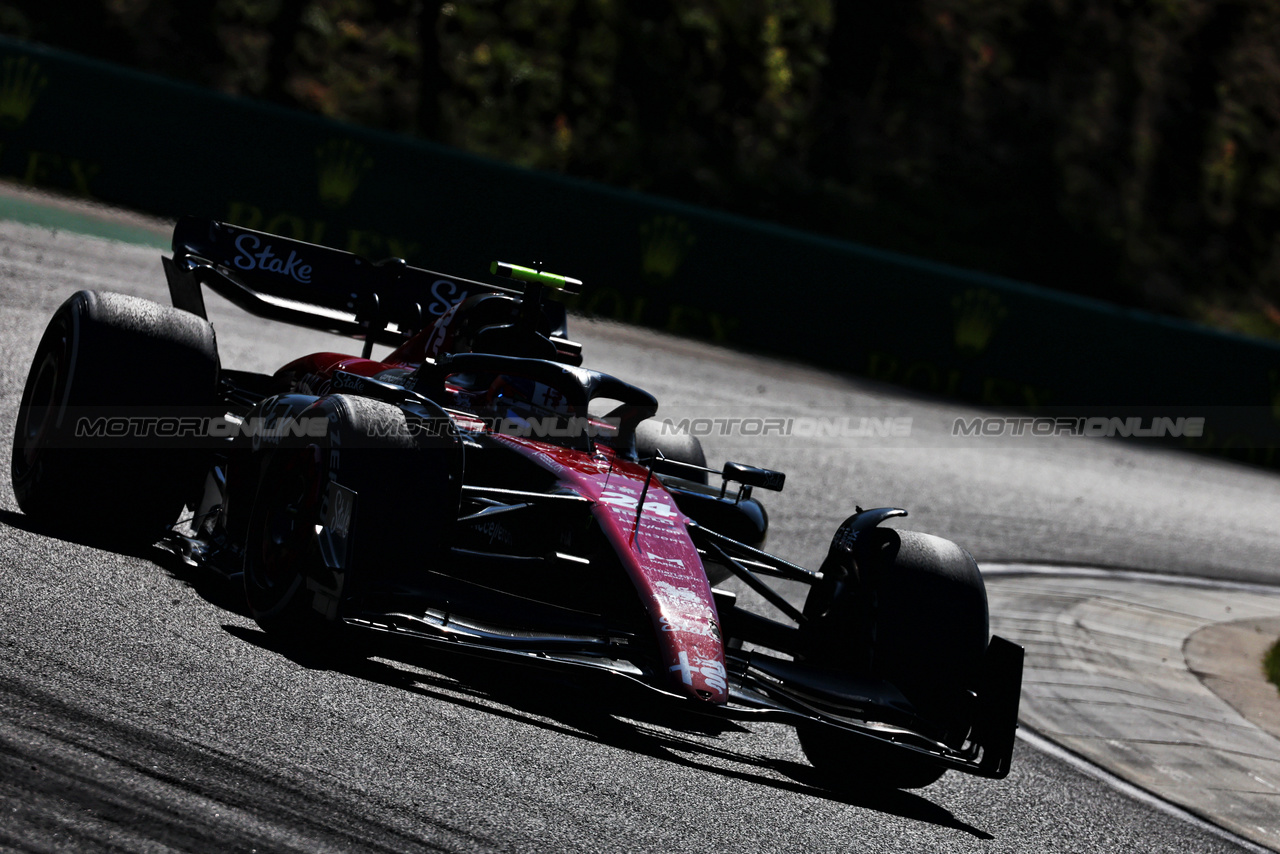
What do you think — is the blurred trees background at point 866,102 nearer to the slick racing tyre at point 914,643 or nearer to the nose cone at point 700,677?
the slick racing tyre at point 914,643

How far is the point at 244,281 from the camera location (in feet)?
25.1

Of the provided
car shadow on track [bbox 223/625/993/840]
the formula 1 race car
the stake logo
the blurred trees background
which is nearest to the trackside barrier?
the blurred trees background

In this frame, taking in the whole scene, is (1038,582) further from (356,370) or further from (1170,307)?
(1170,307)

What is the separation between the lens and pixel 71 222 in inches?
584

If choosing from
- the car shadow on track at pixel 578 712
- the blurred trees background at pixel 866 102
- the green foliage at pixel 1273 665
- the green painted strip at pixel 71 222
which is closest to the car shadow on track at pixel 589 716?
the car shadow on track at pixel 578 712

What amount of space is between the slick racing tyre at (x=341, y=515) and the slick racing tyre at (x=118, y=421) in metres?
0.83

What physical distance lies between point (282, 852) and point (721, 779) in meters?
1.76

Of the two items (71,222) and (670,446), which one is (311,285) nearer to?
(670,446)

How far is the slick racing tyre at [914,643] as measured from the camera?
543 cm

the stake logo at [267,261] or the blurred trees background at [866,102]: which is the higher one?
the blurred trees background at [866,102]

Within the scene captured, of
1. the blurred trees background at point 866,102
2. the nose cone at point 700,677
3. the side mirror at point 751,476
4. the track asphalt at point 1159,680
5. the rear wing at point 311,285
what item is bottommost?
the track asphalt at point 1159,680

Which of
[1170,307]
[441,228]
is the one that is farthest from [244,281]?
[1170,307]

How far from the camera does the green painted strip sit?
1445cm

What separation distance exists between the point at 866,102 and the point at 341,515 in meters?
22.3
